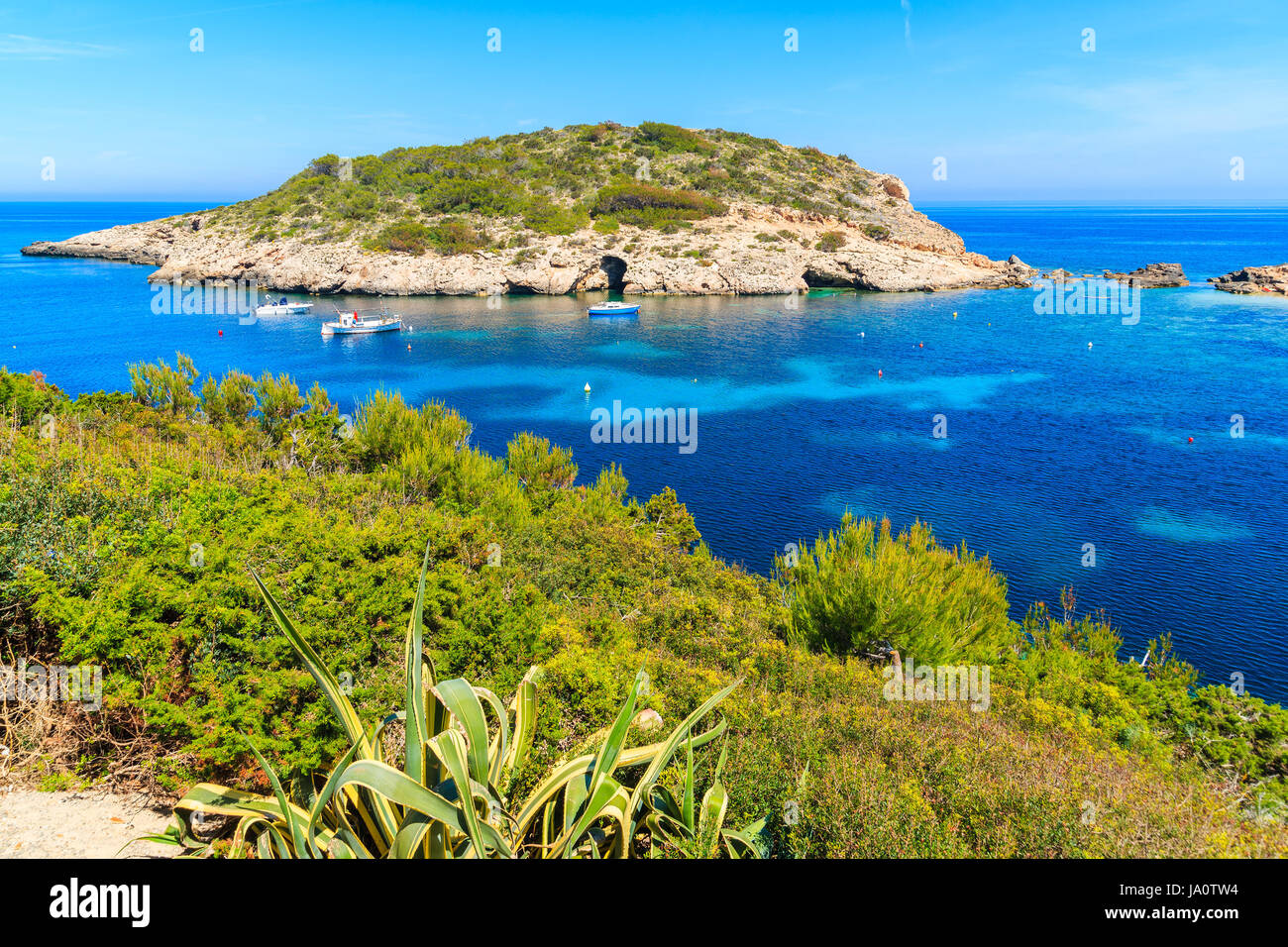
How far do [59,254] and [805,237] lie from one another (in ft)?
309

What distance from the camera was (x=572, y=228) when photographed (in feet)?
230

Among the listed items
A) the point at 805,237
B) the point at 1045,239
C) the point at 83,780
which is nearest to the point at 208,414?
the point at 83,780

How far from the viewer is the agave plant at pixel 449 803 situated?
136 inches

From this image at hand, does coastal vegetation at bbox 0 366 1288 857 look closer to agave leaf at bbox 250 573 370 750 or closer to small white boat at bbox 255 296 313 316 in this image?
agave leaf at bbox 250 573 370 750

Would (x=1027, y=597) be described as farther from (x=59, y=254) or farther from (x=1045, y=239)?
(x=1045, y=239)

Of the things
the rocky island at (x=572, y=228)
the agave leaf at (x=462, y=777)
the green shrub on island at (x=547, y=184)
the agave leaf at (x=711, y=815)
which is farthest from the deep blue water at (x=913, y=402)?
the agave leaf at (x=462, y=777)

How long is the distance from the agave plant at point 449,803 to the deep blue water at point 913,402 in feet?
47.9

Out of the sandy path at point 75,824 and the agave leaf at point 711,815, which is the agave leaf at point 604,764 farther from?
the sandy path at point 75,824

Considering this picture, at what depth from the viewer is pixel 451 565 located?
920cm

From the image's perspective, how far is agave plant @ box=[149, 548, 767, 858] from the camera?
11.4ft

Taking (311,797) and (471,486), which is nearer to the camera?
(311,797)

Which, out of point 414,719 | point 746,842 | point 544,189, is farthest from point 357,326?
point 746,842

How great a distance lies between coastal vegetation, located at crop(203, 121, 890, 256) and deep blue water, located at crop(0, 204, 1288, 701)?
1165 centimetres

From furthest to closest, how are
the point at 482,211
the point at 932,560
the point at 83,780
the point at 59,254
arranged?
the point at 59,254 → the point at 482,211 → the point at 932,560 → the point at 83,780
